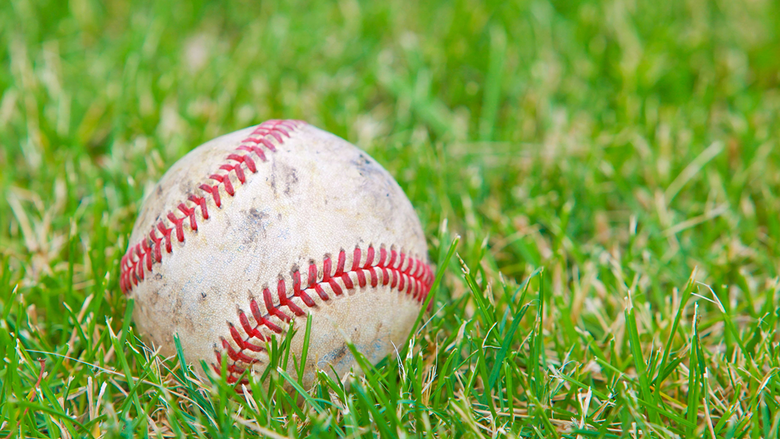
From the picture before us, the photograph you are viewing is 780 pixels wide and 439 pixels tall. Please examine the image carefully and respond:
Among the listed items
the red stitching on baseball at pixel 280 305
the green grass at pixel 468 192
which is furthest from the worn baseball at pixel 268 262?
the green grass at pixel 468 192

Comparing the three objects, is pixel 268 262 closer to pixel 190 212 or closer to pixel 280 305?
pixel 280 305

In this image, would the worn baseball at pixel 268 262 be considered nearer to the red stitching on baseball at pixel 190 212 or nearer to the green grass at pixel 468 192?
the red stitching on baseball at pixel 190 212

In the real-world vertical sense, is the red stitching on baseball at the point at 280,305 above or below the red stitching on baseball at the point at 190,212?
below

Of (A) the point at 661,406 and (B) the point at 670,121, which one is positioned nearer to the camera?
(A) the point at 661,406

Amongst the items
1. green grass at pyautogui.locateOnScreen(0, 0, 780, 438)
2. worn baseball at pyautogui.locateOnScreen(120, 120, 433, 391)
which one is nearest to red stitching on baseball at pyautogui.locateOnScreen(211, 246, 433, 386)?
worn baseball at pyautogui.locateOnScreen(120, 120, 433, 391)

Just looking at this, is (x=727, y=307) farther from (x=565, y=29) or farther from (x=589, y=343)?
(x=565, y=29)

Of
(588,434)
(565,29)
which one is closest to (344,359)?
(588,434)

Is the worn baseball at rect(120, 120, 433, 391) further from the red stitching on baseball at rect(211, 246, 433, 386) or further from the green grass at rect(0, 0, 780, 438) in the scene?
the green grass at rect(0, 0, 780, 438)
